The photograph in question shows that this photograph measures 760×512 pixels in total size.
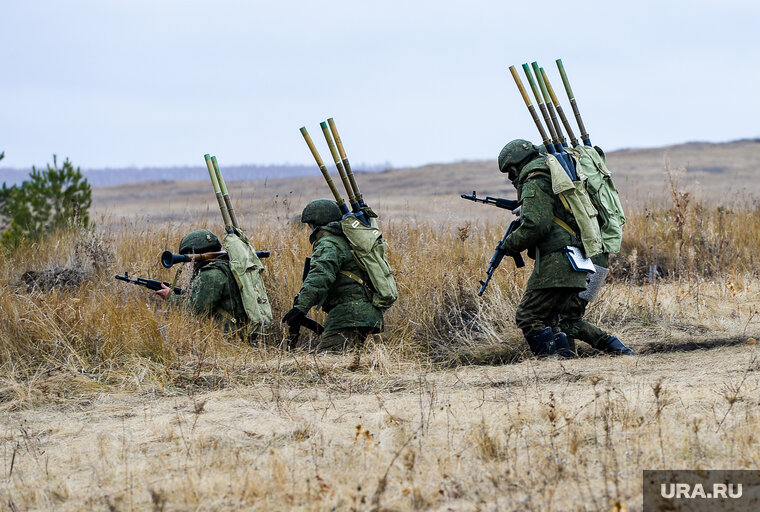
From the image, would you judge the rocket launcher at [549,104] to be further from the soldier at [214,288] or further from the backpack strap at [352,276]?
the soldier at [214,288]

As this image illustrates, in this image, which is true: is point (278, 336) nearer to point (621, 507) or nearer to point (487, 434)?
point (487, 434)

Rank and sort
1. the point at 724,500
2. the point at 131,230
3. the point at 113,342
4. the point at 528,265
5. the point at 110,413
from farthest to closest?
the point at 131,230 → the point at 528,265 → the point at 113,342 → the point at 110,413 → the point at 724,500

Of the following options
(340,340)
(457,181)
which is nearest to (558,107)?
(340,340)

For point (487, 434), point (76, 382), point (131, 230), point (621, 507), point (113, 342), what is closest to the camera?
point (621, 507)

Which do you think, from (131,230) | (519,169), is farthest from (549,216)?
(131,230)

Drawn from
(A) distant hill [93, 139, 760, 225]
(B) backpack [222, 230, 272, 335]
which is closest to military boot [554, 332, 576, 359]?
(B) backpack [222, 230, 272, 335]

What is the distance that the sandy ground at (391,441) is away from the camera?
4.19 m

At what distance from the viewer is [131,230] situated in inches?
418

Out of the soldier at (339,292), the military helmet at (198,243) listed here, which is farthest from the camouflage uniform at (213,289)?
the soldier at (339,292)

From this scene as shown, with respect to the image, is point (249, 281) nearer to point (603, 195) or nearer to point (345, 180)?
point (345, 180)

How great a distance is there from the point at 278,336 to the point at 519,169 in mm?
2528

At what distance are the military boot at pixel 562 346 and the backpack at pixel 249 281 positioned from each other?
230 centimetres

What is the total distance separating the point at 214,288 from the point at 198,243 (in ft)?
1.40

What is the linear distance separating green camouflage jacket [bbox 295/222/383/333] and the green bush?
5.51 metres
